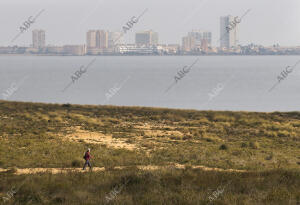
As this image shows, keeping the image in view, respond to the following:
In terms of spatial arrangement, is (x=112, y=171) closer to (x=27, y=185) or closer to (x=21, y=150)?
(x=27, y=185)

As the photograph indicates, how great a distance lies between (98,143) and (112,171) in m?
9.02

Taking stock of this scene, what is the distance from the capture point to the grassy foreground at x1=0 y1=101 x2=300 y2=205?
1223cm

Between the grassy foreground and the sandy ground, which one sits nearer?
the grassy foreground

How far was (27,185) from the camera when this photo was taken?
1294 centimetres

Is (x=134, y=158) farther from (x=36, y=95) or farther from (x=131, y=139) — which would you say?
(x=36, y=95)

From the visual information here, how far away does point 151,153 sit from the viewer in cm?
2197

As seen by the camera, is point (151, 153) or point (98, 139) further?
point (98, 139)

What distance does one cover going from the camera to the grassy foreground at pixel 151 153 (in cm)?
1223

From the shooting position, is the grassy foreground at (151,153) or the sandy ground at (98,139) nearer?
the grassy foreground at (151,153)

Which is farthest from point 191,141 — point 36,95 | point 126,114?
point 36,95

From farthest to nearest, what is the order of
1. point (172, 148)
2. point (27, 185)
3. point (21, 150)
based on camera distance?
1. point (172, 148)
2. point (21, 150)
3. point (27, 185)

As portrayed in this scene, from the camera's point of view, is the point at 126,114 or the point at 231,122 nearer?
the point at 231,122

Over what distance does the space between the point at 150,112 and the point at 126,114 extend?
2.92 meters

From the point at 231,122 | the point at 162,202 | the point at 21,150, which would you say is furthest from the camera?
the point at 231,122
